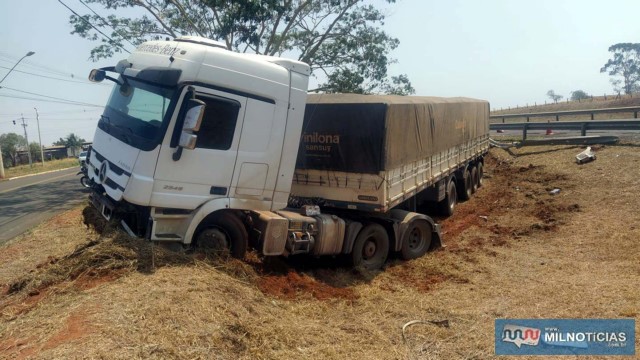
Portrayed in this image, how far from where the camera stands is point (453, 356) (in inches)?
192

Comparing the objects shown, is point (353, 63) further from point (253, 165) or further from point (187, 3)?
point (253, 165)

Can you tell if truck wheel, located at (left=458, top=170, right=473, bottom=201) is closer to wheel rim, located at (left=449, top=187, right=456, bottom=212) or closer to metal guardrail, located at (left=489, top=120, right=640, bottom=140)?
wheel rim, located at (left=449, top=187, right=456, bottom=212)

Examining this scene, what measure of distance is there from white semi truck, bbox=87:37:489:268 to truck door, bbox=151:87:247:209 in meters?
0.01

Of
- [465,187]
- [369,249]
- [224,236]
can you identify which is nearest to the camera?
[224,236]

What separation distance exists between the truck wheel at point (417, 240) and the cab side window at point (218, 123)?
394 centimetres

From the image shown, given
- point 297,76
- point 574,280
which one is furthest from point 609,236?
point 297,76

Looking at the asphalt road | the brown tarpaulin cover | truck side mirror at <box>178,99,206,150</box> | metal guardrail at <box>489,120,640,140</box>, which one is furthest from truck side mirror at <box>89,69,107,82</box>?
metal guardrail at <box>489,120,640,140</box>

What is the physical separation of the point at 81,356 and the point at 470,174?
13.1m

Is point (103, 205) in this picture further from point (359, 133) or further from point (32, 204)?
point (32, 204)

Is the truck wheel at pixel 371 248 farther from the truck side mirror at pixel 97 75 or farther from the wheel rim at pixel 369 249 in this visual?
the truck side mirror at pixel 97 75

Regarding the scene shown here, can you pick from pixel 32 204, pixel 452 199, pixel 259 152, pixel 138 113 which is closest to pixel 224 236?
pixel 259 152

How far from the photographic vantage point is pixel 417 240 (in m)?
9.16

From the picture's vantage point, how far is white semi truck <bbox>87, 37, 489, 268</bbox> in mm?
5992

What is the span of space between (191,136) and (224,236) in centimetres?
155
